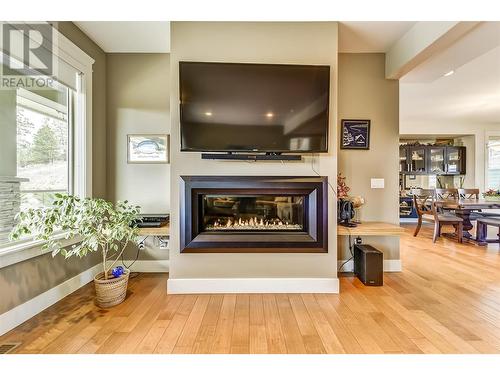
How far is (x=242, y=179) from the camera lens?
2.24m

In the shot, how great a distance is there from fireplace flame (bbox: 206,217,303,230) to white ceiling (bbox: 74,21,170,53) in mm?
2005

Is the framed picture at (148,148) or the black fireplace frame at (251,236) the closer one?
the black fireplace frame at (251,236)

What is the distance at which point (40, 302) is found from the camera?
1956 millimetres

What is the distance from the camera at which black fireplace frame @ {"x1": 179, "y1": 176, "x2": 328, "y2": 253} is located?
7.36 feet

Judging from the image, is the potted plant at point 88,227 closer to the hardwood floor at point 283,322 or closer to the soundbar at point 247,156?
the hardwood floor at point 283,322

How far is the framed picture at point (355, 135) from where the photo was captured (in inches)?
110

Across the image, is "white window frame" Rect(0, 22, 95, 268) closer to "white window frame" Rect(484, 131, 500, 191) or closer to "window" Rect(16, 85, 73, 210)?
"window" Rect(16, 85, 73, 210)

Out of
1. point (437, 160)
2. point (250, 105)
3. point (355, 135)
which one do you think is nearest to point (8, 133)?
point (250, 105)

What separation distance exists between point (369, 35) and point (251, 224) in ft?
7.60

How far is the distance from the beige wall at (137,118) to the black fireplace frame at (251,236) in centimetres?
70

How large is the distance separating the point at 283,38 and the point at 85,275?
10.2 feet

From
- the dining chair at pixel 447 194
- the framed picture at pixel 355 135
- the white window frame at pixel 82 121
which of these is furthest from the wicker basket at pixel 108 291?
the dining chair at pixel 447 194

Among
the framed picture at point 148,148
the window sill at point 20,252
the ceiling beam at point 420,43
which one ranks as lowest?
the window sill at point 20,252
